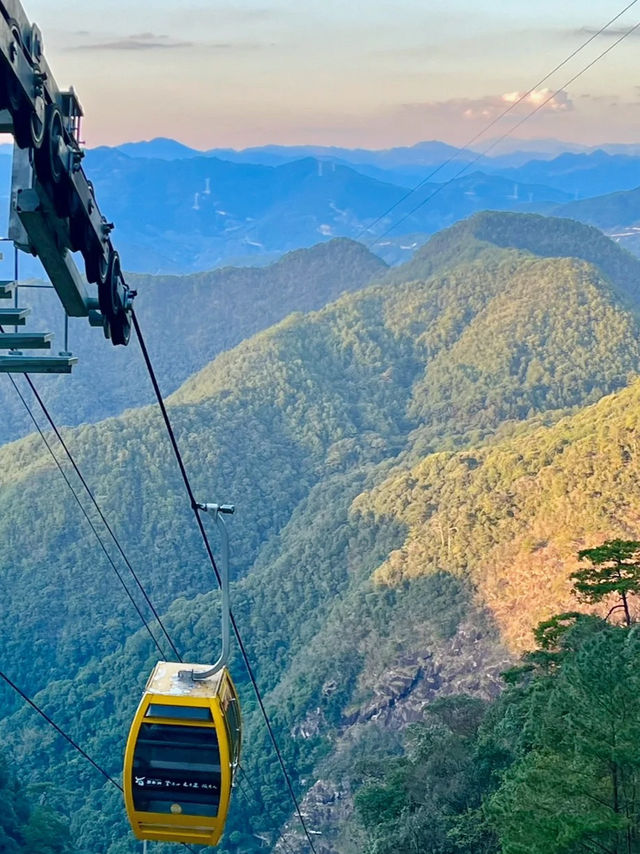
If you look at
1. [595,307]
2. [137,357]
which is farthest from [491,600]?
[137,357]

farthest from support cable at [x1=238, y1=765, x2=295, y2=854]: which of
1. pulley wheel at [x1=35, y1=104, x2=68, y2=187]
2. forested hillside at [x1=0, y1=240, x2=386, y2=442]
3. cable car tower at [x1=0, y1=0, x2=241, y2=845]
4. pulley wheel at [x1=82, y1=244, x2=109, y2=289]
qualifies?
forested hillside at [x1=0, y1=240, x2=386, y2=442]

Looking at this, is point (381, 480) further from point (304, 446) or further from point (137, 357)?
point (137, 357)

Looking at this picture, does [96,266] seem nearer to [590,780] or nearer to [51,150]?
[51,150]

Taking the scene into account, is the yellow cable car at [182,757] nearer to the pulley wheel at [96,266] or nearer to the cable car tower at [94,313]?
the cable car tower at [94,313]

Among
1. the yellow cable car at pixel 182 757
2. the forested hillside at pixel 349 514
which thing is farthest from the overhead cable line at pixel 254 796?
the yellow cable car at pixel 182 757

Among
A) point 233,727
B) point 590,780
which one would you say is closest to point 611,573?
point 590,780

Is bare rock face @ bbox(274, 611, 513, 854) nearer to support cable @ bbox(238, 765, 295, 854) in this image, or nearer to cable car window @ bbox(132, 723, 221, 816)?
support cable @ bbox(238, 765, 295, 854)
